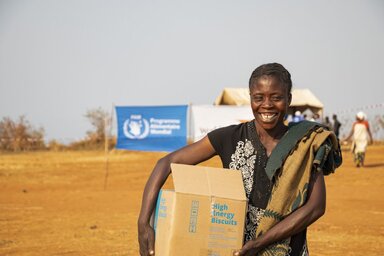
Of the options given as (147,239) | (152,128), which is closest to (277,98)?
(147,239)

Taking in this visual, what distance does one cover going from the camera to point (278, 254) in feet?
10.4

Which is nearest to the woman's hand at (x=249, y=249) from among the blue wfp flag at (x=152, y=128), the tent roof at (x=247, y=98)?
the blue wfp flag at (x=152, y=128)

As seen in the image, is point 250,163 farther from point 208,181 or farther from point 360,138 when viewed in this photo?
point 360,138

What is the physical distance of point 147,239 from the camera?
3.27m

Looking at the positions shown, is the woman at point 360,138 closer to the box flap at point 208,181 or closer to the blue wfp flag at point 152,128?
the blue wfp flag at point 152,128

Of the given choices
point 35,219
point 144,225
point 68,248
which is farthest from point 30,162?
point 144,225

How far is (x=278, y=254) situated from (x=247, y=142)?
1.93 ft

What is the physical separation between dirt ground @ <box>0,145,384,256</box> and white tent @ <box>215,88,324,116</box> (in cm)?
939

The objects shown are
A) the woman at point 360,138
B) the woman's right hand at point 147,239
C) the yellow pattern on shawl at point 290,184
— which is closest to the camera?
the yellow pattern on shawl at point 290,184

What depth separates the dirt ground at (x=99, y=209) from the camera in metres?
8.58

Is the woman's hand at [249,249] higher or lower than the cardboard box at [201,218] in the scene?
lower

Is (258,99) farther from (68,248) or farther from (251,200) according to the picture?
(68,248)

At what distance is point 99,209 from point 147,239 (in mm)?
9506

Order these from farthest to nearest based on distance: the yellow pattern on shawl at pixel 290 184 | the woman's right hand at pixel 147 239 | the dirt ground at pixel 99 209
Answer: the dirt ground at pixel 99 209 < the woman's right hand at pixel 147 239 < the yellow pattern on shawl at pixel 290 184
